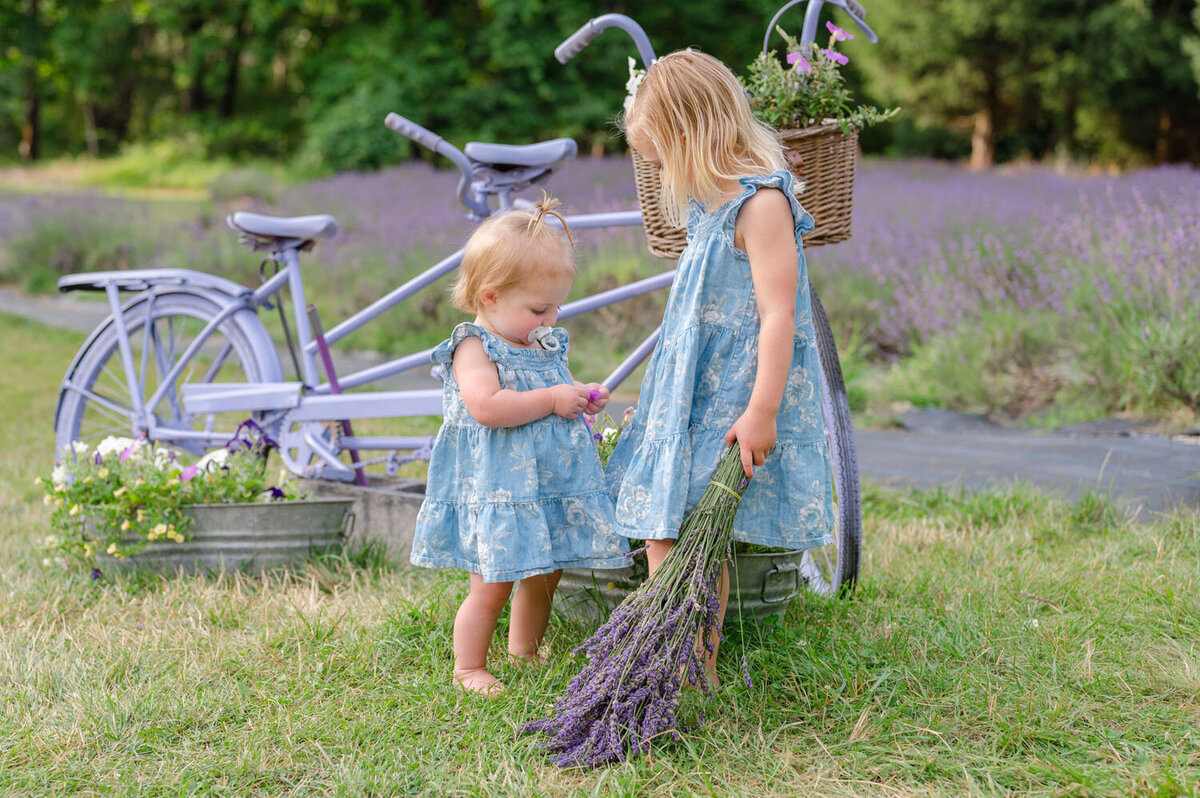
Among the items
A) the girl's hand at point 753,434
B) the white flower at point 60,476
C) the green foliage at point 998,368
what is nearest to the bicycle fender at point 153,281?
the white flower at point 60,476

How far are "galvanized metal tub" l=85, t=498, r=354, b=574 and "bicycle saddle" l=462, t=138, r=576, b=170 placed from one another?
1.08 meters

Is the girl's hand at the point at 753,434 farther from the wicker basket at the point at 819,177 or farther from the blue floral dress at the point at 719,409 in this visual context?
the wicker basket at the point at 819,177

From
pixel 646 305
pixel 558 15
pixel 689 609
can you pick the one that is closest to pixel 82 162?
pixel 558 15

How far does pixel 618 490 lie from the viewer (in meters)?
2.28

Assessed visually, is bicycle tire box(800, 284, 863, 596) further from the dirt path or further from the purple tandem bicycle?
the dirt path

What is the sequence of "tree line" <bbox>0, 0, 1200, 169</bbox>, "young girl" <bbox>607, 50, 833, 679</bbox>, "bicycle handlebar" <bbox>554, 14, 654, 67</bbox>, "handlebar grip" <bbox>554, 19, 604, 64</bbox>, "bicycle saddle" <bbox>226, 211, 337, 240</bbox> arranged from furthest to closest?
"tree line" <bbox>0, 0, 1200, 169</bbox> → "bicycle saddle" <bbox>226, 211, 337, 240</bbox> → "handlebar grip" <bbox>554, 19, 604, 64</bbox> → "bicycle handlebar" <bbox>554, 14, 654, 67</bbox> → "young girl" <bbox>607, 50, 833, 679</bbox>

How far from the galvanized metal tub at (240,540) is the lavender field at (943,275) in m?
2.99

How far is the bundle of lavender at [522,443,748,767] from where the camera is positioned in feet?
6.28

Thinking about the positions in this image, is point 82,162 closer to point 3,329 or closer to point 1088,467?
point 3,329

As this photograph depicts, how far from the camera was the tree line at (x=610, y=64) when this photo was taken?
1642cm

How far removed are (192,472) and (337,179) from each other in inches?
437

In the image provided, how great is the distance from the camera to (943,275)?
630cm

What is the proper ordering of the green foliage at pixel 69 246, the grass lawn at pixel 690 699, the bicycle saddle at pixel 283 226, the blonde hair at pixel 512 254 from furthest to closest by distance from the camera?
the green foliage at pixel 69 246 → the bicycle saddle at pixel 283 226 → the blonde hair at pixel 512 254 → the grass lawn at pixel 690 699

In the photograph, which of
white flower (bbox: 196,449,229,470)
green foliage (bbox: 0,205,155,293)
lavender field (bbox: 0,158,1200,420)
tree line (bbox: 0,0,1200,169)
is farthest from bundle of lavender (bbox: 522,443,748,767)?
tree line (bbox: 0,0,1200,169)
